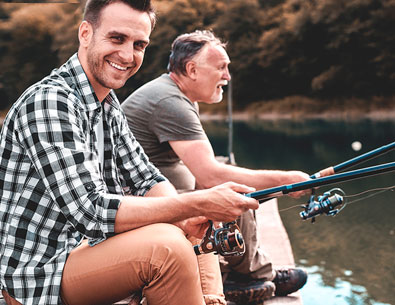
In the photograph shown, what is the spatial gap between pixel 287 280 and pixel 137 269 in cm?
148

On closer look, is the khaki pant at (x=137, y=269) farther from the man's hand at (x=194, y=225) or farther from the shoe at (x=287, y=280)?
the shoe at (x=287, y=280)

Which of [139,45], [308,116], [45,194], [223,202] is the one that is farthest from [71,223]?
[308,116]

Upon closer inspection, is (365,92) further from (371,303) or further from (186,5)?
(371,303)

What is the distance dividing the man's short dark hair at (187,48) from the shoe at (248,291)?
1.17 metres

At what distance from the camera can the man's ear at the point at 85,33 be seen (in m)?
1.78

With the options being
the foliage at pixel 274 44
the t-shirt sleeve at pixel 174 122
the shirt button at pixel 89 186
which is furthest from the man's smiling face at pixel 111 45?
the foliage at pixel 274 44

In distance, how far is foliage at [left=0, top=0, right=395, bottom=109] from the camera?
2454 centimetres

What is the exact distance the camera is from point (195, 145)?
8.79 ft

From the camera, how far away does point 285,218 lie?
7059mm

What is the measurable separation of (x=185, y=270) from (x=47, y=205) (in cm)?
42

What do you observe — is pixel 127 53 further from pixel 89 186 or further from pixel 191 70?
pixel 191 70

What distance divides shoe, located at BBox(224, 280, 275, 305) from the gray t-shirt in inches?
27.6

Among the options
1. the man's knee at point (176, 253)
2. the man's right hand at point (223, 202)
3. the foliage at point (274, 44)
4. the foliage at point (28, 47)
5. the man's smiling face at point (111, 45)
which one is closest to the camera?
the man's knee at point (176, 253)

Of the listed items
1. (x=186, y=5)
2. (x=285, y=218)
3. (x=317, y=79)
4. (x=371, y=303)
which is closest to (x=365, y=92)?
(x=317, y=79)
